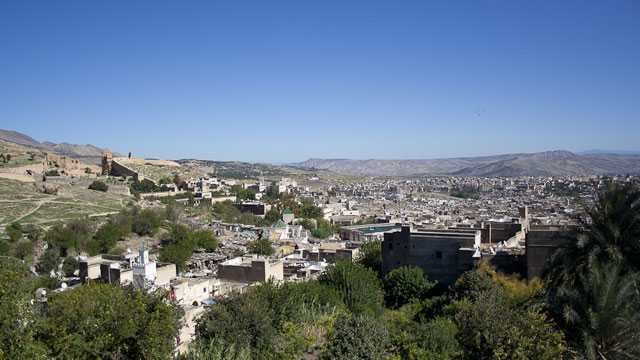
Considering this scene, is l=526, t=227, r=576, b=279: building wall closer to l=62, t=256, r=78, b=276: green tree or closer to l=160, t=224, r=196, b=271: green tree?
l=160, t=224, r=196, b=271: green tree

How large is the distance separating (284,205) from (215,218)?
42.2ft

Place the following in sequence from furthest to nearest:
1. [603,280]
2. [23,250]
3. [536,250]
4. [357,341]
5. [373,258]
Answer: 1. [23,250]
2. [373,258]
3. [536,250]
4. [357,341]
5. [603,280]

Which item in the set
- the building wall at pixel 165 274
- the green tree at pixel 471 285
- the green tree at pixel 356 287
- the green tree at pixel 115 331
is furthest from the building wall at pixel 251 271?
the green tree at pixel 115 331

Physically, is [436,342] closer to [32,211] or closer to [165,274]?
[165,274]

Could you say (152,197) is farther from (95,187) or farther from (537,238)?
(537,238)

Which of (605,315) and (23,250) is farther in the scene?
(23,250)

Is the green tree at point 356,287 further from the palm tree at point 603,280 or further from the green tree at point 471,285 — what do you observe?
the palm tree at point 603,280

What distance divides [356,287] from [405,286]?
192cm

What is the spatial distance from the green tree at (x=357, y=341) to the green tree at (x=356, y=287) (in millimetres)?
7128

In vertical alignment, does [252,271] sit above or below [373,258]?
below

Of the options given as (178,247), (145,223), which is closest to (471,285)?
(178,247)

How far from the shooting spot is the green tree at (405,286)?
2023 centimetres

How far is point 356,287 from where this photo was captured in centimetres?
1969

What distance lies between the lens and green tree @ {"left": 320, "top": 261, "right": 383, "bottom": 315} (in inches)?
757
